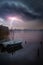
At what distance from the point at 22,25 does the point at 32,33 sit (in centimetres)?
17

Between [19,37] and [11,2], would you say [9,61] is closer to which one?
[19,37]

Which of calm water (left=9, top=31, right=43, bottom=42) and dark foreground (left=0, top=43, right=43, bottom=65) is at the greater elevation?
calm water (left=9, top=31, right=43, bottom=42)

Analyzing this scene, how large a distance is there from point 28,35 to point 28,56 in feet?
0.84

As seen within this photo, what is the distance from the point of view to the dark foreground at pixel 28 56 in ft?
5.12

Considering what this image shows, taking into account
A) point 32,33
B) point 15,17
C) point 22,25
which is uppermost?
point 15,17

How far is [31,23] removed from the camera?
1624mm

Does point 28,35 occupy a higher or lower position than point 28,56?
higher

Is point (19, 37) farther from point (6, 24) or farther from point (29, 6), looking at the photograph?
point (29, 6)

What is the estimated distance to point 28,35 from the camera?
1.57 meters

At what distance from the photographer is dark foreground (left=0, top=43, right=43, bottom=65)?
1.56 metres

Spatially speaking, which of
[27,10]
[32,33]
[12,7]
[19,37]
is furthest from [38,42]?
[12,7]

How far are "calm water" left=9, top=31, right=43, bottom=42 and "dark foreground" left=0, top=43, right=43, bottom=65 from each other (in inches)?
2.7

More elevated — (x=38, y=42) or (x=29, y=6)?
(x=29, y=6)

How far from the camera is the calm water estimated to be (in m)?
1.57
